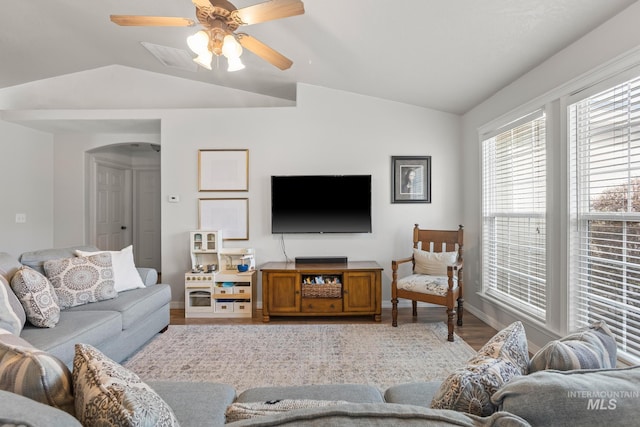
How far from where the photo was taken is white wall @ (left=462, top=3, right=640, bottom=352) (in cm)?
197

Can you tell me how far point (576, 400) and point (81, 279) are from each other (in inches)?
121

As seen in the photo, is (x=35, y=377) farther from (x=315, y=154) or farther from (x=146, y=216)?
(x=146, y=216)

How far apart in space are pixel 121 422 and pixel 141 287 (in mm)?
2662

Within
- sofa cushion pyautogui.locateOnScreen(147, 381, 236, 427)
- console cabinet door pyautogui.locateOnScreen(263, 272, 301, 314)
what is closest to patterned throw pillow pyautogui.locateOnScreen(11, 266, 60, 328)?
sofa cushion pyautogui.locateOnScreen(147, 381, 236, 427)

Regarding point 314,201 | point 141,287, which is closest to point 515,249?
point 314,201

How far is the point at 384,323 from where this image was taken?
11.4 ft

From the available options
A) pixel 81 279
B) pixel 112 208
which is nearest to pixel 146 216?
pixel 112 208

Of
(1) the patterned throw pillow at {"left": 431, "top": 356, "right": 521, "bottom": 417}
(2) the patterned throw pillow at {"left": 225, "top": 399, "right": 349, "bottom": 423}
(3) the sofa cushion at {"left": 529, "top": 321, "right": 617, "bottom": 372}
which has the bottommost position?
(2) the patterned throw pillow at {"left": 225, "top": 399, "right": 349, "bottom": 423}

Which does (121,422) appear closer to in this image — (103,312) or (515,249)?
(103,312)

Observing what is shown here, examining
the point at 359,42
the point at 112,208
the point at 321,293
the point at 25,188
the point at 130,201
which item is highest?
the point at 359,42

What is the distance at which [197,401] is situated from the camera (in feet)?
4.12

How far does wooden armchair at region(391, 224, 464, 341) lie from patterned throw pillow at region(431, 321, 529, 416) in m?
2.14

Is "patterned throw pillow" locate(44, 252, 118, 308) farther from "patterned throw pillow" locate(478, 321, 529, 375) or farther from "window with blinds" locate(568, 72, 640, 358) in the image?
"window with blinds" locate(568, 72, 640, 358)

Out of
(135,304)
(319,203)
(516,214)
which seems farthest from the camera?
(319,203)
